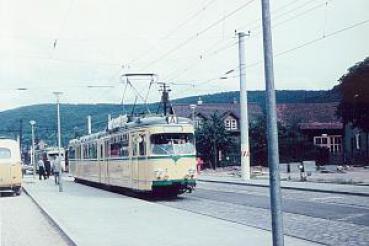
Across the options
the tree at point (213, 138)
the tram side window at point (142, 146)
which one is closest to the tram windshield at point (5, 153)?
the tram side window at point (142, 146)

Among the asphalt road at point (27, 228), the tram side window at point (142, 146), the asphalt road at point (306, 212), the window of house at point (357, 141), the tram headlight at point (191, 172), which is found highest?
the window of house at point (357, 141)

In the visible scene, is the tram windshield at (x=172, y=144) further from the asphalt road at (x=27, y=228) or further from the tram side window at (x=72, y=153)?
the tram side window at (x=72, y=153)

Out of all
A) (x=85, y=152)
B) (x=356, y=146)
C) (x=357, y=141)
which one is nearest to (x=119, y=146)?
(x=85, y=152)

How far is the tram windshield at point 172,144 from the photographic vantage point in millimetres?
23016

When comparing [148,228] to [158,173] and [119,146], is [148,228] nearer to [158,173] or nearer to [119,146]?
[158,173]

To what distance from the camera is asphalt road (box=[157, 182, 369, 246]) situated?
1233 centimetres

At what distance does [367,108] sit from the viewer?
57.3 metres

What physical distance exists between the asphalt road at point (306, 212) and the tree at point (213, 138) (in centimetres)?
3715

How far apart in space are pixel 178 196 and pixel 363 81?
35.7 m

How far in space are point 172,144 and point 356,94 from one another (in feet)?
128

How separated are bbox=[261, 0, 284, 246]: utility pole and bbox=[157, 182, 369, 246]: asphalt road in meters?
4.61

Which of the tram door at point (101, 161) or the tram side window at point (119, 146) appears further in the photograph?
the tram door at point (101, 161)

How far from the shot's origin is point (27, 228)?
610 inches

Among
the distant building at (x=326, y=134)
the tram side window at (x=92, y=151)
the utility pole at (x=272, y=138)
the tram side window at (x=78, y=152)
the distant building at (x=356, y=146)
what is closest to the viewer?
the utility pole at (x=272, y=138)
